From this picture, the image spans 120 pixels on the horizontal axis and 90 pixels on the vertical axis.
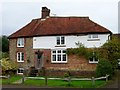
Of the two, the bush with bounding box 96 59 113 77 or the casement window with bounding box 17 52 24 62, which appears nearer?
the bush with bounding box 96 59 113 77

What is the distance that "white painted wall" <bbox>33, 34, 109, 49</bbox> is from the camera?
122 ft

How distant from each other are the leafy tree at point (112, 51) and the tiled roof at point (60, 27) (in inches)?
85.1

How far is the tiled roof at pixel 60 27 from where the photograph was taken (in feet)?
126

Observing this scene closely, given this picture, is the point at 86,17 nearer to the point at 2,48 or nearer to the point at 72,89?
the point at 72,89

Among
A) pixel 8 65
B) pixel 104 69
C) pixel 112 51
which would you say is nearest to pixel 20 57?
pixel 8 65

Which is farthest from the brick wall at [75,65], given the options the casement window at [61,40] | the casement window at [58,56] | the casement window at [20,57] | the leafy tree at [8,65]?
the leafy tree at [8,65]

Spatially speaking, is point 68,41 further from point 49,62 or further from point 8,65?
point 8,65

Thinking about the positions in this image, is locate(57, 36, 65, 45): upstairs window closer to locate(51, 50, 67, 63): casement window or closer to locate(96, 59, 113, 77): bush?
locate(51, 50, 67, 63): casement window

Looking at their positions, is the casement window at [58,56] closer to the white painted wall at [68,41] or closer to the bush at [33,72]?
the white painted wall at [68,41]

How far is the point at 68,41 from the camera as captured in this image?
126ft

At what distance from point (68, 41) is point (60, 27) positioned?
3086mm

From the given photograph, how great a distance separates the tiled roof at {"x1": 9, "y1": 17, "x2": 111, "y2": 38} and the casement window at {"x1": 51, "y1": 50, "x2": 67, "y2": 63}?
2522 mm

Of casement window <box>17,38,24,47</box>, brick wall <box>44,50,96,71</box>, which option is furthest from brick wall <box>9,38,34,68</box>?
brick wall <box>44,50,96,71</box>

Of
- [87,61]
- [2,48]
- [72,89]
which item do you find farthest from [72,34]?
[2,48]
